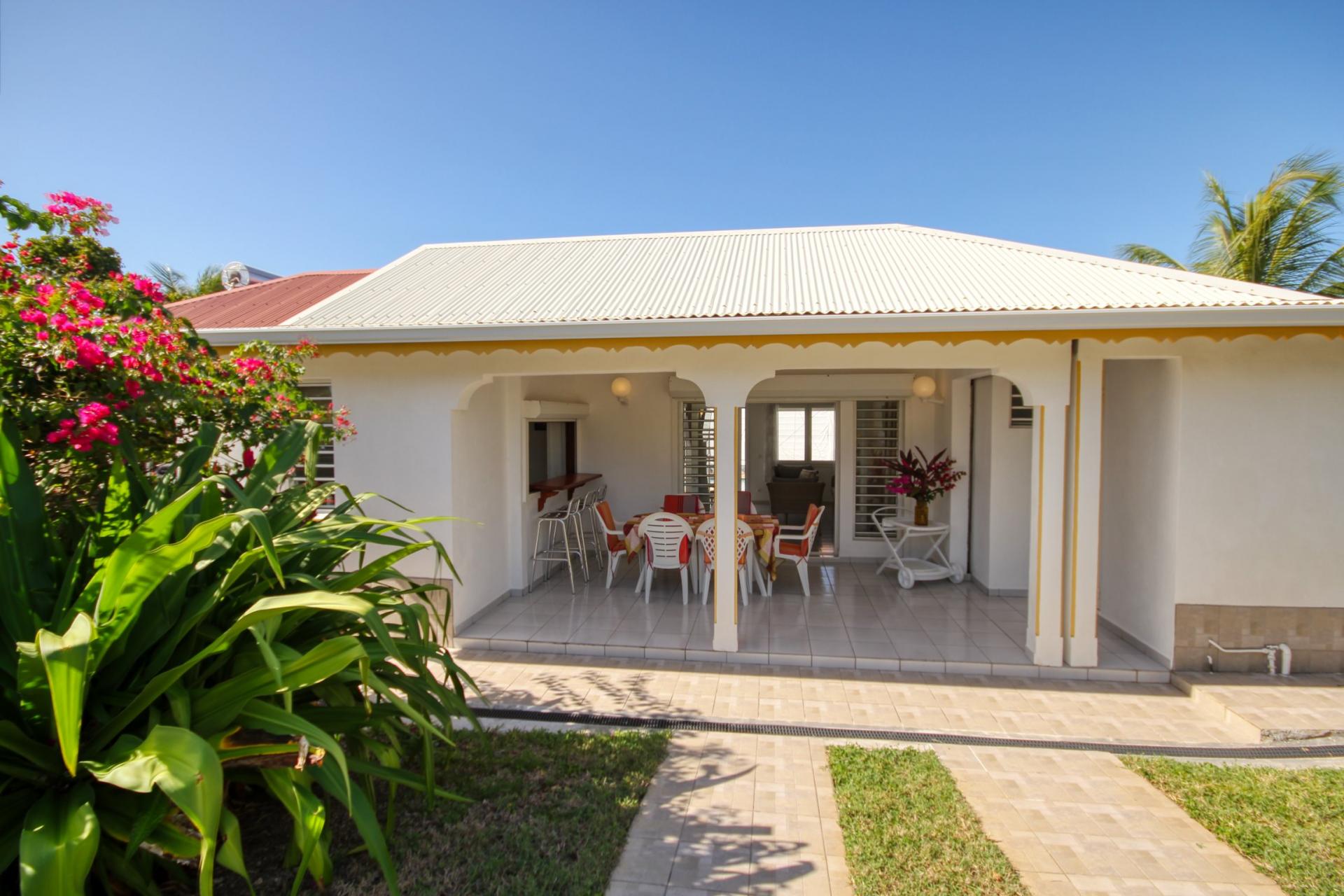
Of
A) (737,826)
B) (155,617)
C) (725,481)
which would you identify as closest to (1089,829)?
(737,826)

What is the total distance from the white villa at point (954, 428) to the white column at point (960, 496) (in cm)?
5

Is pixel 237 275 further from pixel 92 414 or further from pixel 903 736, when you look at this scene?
pixel 903 736

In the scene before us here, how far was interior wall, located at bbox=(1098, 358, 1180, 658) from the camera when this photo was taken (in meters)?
5.97

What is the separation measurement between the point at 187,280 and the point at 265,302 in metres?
17.1

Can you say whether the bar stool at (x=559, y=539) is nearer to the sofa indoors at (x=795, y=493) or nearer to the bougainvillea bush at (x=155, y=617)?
the bougainvillea bush at (x=155, y=617)

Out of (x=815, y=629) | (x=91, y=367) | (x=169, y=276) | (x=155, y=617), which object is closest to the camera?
(x=155, y=617)

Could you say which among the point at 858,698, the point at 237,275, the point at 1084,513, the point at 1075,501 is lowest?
the point at 858,698

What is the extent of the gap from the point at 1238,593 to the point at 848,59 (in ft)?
34.6

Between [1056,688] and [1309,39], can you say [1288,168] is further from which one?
[1056,688]

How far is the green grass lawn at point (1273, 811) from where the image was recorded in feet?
10.8

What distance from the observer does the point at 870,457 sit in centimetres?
1044

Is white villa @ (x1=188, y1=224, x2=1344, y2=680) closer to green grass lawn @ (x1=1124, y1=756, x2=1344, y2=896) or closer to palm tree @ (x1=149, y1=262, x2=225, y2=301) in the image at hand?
green grass lawn @ (x1=1124, y1=756, x2=1344, y2=896)

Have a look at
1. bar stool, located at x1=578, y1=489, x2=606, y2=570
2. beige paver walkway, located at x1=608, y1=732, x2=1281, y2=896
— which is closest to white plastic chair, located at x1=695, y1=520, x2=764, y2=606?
bar stool, located at x1=578, y1=489, x2=606, y2=570

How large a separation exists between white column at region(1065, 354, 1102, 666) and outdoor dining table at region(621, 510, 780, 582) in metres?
3.42
